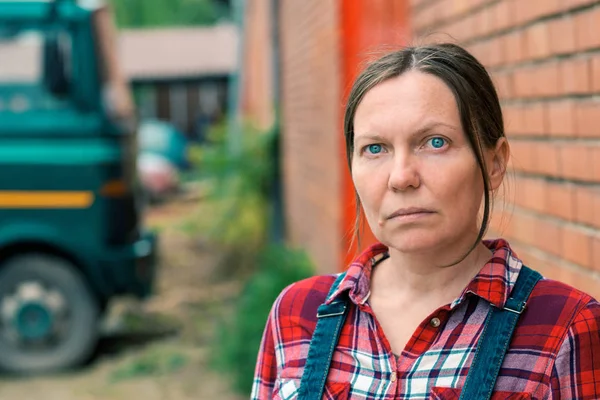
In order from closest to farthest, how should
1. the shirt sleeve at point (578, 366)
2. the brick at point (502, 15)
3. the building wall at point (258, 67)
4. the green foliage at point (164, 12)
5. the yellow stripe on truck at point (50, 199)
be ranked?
1. the shirt sleeve at point (578, 366)
2. the brick at point (502, 15)
3. the yellow stripe on truck at point (50, 199)
4. the building wall at point (258, 67)
5. the green foliage at point (164, 12)

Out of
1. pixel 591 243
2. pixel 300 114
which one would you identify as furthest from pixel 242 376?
pixel 591 243

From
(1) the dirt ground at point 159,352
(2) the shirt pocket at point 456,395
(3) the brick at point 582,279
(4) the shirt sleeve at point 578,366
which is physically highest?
Answer: (4) the shirt sleeve at point 578,366

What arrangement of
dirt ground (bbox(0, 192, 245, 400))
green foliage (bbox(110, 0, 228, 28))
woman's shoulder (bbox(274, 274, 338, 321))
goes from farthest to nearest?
green foliage (bbox(110, 0, 228, 28)), dirt ground (bbox(0, 192, 245, 400)), woman's shoulder (bbox(274, 274, 338, 321))

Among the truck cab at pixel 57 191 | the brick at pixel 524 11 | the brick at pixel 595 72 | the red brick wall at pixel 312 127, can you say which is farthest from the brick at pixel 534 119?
the truck cab at pixel 57 191

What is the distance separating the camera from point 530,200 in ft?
8.96

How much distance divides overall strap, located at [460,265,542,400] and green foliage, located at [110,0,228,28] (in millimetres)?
34602

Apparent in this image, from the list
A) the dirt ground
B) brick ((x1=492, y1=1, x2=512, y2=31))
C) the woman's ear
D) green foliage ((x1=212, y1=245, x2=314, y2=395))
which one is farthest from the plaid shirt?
the dirt ground

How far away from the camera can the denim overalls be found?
132 centimetres

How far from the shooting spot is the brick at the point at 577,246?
2.26 meters

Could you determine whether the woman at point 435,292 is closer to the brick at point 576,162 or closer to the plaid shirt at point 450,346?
the plaid shirt at point 450,346

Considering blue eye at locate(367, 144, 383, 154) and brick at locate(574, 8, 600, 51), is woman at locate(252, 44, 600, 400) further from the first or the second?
brick at locate(574, 8, 600, 51)

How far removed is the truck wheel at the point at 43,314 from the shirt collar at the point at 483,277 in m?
5.06

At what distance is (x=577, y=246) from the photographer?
2.33 meters

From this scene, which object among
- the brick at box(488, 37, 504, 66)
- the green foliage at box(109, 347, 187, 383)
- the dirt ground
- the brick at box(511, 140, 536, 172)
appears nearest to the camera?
the brick at box(511, 140, 536, 172)
